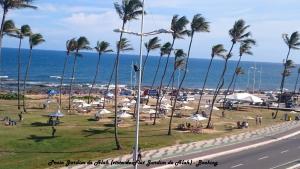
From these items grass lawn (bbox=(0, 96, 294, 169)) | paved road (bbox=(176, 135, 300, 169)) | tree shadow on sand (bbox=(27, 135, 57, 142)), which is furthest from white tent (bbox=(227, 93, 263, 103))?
tree shadow on sand (bbox=(27, 135, 57, 142))

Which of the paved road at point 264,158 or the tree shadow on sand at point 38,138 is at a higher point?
the tree shadow on sand at point 38,138

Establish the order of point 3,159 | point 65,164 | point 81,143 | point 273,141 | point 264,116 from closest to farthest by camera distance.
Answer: point 65,164
point 3,159
point 81,143
point 273,141
point 264,116

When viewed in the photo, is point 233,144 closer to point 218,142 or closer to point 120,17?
point 218,142

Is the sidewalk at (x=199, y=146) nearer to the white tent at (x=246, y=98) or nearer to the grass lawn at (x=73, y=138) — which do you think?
the grass lawn at (x=73, y=138)

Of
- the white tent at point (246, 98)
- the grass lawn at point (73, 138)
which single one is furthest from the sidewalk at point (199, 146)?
the white tent at point (246, 98)

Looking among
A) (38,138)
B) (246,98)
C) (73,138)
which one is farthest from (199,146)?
(246,98)

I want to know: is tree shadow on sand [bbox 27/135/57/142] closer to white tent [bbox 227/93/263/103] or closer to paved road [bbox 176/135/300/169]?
paved road [bbox 176/135/300/169]

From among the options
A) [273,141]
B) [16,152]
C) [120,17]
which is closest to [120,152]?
[16,152]
